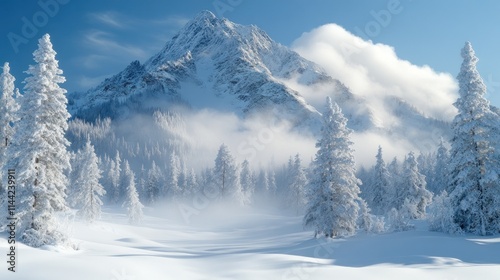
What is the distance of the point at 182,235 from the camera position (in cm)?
4838

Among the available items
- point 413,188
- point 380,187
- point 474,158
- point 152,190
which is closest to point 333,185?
point 474,158

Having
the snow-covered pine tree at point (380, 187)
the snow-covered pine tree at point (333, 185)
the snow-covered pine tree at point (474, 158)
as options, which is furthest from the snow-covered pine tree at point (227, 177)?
the snow-covered pine tree at point (474, 158)

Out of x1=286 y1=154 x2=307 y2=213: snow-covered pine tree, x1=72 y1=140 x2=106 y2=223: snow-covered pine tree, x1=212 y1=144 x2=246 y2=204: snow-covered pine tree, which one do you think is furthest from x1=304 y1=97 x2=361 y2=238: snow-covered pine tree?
x1=286 y1=154 x2=307 y2=213: snow-covered pine tree

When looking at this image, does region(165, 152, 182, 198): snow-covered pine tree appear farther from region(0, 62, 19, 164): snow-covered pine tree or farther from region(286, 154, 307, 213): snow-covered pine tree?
region(0, 62, 19, 164): snow-covered pine tree

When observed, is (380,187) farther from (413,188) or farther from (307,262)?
(307,262)

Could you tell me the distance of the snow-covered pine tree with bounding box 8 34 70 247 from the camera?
17844 mm

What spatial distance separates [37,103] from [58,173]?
154 inches

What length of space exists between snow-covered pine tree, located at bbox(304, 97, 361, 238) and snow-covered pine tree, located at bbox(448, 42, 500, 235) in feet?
25.7

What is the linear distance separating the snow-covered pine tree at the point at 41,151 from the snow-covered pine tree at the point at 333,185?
2057 cm

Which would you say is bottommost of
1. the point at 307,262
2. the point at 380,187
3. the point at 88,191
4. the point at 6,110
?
the point at 307,262

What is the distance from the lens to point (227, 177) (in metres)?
69.6

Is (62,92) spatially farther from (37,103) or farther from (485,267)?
(485,267)

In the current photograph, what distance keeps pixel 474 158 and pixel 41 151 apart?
27869 millimetres

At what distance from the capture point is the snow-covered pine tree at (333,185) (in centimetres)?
3064
